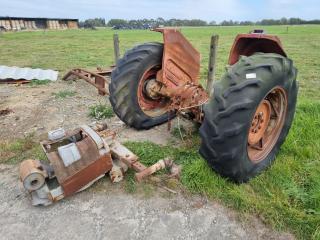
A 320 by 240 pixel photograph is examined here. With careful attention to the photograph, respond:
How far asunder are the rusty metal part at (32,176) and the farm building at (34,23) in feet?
180

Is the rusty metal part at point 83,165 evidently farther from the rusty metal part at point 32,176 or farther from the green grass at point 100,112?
the green grass at point 100,112

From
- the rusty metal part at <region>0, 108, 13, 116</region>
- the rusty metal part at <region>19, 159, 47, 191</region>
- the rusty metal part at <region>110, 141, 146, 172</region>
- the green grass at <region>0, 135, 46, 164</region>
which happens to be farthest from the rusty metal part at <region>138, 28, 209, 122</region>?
the rusty metal part at <region>0, 108, 13, 116</region>

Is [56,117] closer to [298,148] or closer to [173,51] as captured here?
[173,51]

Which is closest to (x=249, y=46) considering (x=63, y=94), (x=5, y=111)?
(x=63, y=94)

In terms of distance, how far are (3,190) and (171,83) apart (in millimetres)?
2228

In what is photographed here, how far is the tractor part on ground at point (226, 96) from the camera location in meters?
2.30

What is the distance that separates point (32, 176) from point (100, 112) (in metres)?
2.49

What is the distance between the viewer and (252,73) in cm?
235

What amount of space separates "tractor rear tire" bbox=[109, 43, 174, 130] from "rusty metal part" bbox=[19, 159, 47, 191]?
1.46 meters

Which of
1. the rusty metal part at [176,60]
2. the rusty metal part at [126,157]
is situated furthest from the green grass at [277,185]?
the rusty metal part at [176,60]

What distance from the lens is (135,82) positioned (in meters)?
3.75

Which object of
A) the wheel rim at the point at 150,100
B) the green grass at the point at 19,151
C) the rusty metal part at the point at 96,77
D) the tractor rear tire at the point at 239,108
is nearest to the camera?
the tractor rear tire at the point at 239,108

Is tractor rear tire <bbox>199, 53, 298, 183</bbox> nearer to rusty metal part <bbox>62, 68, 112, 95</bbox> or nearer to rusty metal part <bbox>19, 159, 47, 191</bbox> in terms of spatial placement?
rusty metal part <bbox>19, 159, 47, 191</bbox>

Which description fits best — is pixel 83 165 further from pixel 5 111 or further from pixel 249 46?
pixel 5 111
